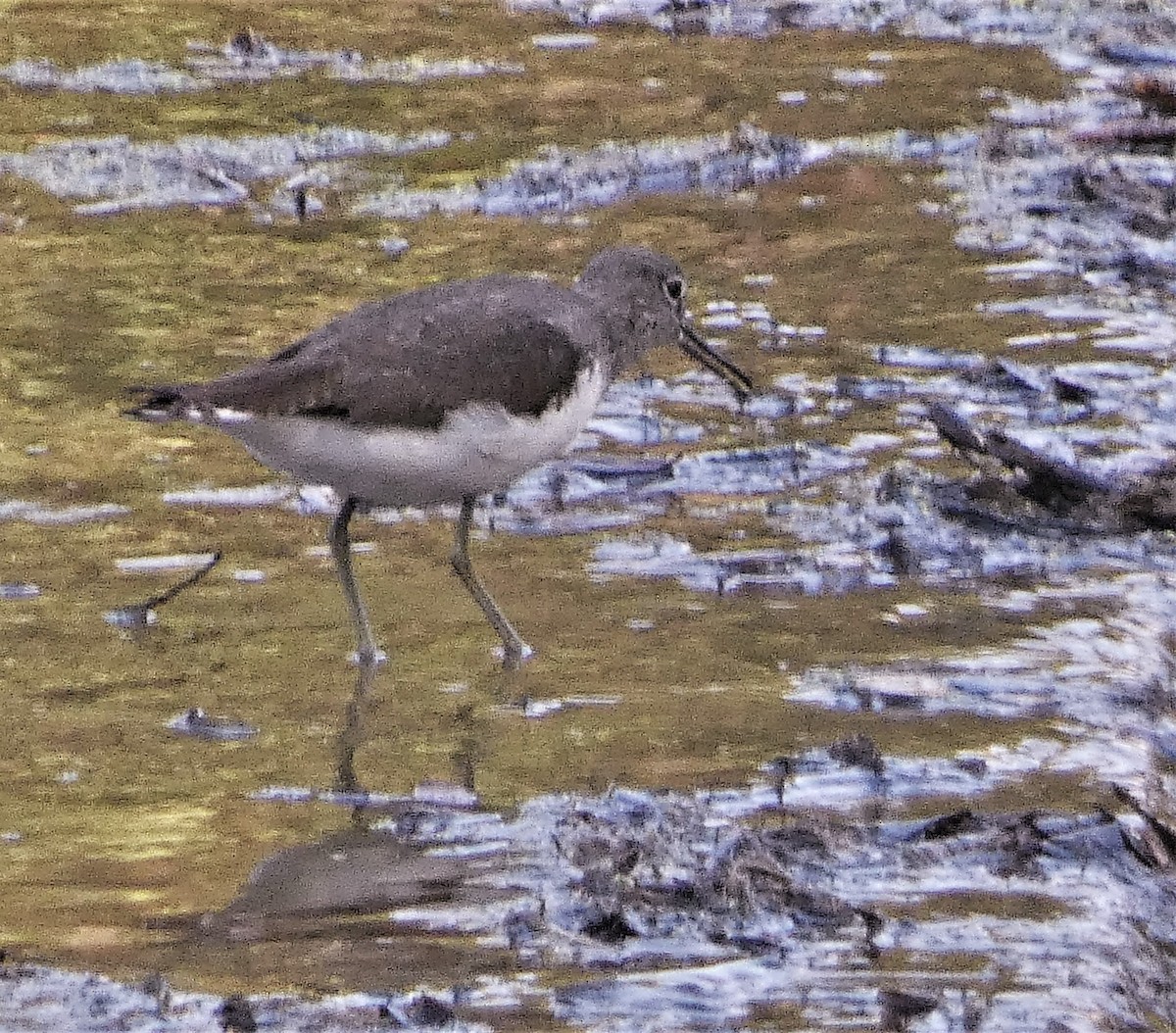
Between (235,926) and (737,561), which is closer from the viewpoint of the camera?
(235,926)

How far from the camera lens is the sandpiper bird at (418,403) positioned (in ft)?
18.5

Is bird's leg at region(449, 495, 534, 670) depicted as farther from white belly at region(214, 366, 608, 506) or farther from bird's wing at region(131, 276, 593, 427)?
bird's wing at region(131, 276, 593, 427)

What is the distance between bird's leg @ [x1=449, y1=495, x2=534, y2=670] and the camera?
18.4ft

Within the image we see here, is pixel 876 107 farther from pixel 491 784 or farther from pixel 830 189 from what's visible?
pixel 491 784

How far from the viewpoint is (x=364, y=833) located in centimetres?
468

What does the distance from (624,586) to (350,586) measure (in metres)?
0.65

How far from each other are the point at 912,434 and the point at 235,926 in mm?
3284

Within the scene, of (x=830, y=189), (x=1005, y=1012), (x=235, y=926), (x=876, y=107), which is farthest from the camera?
(x=876, y=107)

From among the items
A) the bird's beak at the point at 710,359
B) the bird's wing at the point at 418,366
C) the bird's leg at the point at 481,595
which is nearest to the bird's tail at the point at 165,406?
the bird's wing at the point at 418,366

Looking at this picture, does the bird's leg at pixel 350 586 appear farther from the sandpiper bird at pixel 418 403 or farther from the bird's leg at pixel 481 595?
the bird's leg at pixel 481 595

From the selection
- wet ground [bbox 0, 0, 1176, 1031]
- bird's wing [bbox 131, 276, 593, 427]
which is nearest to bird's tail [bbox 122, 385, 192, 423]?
bird's wing [bbox 131, 276, 593, 427]

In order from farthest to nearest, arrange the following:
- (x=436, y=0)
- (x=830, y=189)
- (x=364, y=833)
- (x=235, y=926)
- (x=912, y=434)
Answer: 1. (x=436, y=0)
2. (x=830, y=189)
3. (x=912, y=434)
4. (x=364, y=833)
5. (x=235, y=926)

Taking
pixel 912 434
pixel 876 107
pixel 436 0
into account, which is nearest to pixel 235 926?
pixel 912 434

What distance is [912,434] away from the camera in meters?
7.06
